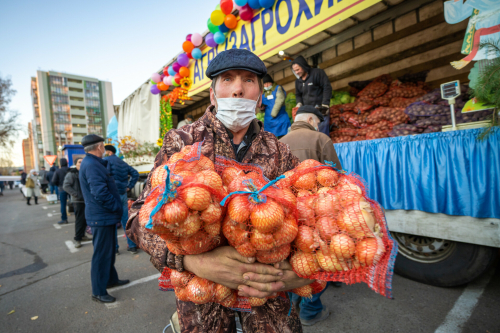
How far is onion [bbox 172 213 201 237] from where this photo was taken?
872 mm

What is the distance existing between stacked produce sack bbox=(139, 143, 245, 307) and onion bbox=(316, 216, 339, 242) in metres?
0.44

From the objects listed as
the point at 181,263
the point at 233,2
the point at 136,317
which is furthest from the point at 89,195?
the point at 233,2

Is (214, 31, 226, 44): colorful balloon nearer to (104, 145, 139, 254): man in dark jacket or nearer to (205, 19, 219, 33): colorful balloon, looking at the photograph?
Result: (205, 19, 219, 33): colorful balloon

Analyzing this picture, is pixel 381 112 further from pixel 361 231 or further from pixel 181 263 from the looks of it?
pixel 181 263

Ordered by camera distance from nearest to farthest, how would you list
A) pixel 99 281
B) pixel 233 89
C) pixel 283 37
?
1. pixel 233 89
2. pixel 99 281
3. pixel 283 37

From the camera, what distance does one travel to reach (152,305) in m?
3.25

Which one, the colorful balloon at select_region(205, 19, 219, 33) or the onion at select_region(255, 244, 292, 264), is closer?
the onion at select_region(255, 244, 292, 264)

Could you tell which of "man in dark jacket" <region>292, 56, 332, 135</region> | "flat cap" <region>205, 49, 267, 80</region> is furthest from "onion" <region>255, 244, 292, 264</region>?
"man in dark jacket" <region>292, 56, 332, 135</region>

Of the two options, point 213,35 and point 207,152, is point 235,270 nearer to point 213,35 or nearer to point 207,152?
point 207,152

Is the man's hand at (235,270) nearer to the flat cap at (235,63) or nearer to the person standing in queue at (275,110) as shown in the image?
the flat cap at (235,63)

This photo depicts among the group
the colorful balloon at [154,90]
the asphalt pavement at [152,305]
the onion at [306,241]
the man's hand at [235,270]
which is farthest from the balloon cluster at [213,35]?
the asphalt pavement at [152,305]

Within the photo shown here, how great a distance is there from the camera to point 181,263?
1.09 meters

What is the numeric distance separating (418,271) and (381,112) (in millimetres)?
2591

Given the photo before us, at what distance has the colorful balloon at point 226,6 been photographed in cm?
447
